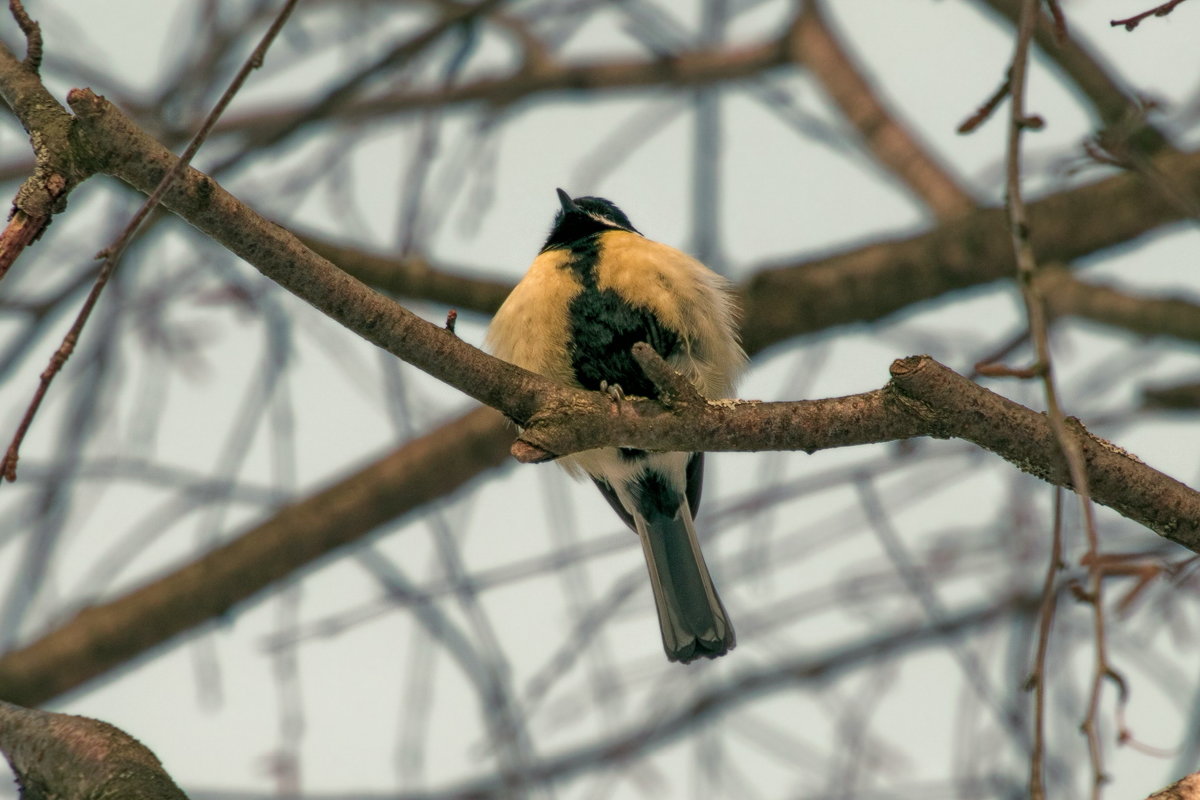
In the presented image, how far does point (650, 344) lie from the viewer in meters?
3.36

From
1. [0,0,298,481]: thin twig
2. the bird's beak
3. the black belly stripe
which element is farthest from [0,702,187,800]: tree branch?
the bird's beak

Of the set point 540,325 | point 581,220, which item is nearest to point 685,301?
point 540,325

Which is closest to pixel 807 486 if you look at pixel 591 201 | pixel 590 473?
pixel 590 473

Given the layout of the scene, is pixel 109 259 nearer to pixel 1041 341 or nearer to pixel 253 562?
pixel 1041 341

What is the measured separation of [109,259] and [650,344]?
1.96 m

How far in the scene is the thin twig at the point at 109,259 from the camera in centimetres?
146

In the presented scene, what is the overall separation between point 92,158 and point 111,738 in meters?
0.90

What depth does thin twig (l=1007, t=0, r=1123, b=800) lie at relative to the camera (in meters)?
1.43

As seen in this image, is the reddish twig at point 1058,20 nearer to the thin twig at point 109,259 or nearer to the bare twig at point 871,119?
the thin twig at point 109,259

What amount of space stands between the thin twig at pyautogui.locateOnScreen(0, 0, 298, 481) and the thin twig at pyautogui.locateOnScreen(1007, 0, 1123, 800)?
979 mm

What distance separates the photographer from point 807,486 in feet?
11.9

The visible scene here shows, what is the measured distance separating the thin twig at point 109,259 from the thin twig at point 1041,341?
98cm

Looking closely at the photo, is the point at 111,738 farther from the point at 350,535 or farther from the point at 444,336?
the point at 350,535

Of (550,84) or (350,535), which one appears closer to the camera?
(350,535)
